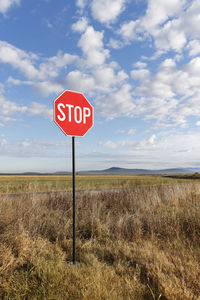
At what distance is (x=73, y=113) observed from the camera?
414 cm

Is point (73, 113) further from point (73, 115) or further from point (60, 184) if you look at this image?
point (60, 184)

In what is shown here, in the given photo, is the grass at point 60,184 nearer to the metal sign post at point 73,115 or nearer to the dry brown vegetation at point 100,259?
the dry brown vegetation at point 100,259

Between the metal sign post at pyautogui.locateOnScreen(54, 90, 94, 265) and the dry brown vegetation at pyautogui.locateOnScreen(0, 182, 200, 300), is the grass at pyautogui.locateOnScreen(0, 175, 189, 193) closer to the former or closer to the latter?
the dry brown vegetation at pyautogui.locateOnScreen(0, 182, 200, 300)

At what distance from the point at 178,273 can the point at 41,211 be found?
13.8 feet

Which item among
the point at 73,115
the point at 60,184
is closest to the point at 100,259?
the point at 73,115

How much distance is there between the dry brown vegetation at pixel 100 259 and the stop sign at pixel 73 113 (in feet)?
7.29

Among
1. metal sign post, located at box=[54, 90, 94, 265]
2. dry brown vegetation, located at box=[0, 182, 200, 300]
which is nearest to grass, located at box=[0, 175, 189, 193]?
dry brown vegetation, located at box=[0, 182, 200, 300]

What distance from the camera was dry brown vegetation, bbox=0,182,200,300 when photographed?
9.32 ft

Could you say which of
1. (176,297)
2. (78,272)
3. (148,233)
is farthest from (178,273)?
(148,233)

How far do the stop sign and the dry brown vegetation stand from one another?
2223 millimetres

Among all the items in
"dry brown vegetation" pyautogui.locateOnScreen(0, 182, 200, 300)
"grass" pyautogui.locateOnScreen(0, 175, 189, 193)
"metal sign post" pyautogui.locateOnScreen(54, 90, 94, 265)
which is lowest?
"dry brown vegetation" pyautogui.locateOnScreen(0, 182, 200, 300)

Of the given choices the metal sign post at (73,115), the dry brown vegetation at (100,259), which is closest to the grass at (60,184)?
the dry brown vegetation at (100,259)

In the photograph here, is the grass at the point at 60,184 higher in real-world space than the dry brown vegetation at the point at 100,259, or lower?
higher

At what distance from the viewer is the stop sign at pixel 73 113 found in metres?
3.94
